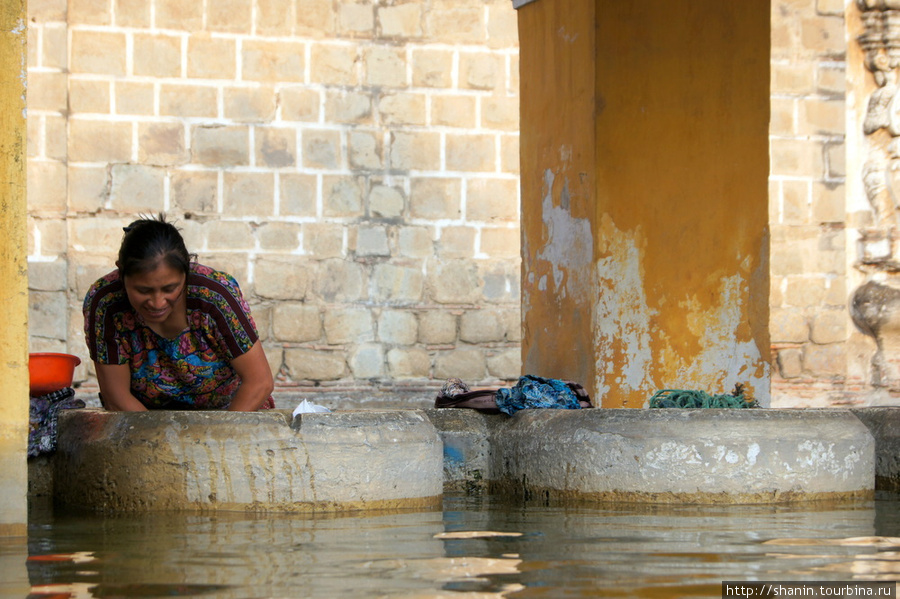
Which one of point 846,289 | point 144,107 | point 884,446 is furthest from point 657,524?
point 846,289

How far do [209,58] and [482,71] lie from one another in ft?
6.05

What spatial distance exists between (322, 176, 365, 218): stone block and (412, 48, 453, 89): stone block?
2.63 feet

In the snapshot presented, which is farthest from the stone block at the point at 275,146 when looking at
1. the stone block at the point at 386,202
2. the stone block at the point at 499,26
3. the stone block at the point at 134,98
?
the stone block at the point at 499,26

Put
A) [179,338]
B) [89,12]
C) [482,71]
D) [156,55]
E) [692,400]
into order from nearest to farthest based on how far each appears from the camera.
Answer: [179,338] → [692,400] → [89,12] → [156,55] → [482,71]

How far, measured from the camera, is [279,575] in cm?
313

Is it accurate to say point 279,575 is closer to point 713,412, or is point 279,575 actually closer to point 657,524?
point 657,524

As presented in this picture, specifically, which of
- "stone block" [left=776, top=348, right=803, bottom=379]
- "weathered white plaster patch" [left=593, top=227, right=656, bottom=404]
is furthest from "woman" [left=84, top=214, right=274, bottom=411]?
"stone block" [left=776, top=348, right=803, bottom=379]

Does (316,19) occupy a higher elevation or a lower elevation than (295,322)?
higher

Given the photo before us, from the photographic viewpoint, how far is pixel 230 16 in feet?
27.2

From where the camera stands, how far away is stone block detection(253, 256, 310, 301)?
27.4 feet

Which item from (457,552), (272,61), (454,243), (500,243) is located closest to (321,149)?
(272,61)

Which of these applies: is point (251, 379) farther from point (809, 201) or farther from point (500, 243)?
point (809, 201)

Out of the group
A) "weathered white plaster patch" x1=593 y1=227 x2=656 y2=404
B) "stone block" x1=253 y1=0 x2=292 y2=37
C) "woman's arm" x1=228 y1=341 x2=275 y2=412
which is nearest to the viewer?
"woman's arm" x1=228 y1=341 x2=275 y2=412

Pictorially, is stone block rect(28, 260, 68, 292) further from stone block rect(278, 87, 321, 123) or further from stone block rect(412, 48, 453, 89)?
stone block rect(412, 48, 453, 89)
